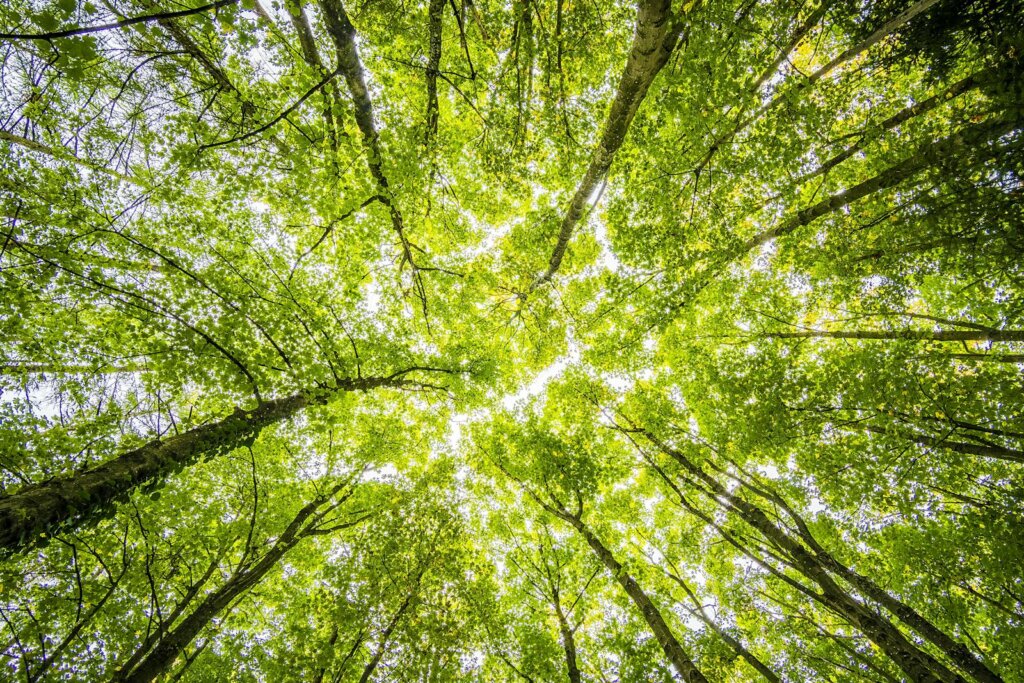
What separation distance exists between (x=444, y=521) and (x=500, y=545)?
2.92 meters

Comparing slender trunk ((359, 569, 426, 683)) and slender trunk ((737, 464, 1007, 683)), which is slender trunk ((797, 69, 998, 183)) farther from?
slender trunk ((359, 569, 426, 683))

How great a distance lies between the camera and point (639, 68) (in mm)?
4363

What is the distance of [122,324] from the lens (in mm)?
5117

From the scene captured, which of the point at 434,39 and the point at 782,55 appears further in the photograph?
the point at 434,39

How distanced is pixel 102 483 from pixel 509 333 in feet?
27.0

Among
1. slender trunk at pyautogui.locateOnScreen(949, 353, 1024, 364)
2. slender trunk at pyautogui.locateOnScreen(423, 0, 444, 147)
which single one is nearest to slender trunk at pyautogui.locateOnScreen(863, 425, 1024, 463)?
slender trunk at pyautogui.locateOnScreen(949, 353, 1024, 364)

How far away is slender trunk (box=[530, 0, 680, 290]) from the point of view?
150 inches

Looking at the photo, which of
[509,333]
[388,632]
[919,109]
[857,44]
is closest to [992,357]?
[919,109]

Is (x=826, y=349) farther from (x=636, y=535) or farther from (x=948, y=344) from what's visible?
(x=636, y=535)

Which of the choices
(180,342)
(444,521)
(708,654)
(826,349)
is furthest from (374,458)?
(826,349)

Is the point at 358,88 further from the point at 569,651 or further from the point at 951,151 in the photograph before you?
the point at 569,651

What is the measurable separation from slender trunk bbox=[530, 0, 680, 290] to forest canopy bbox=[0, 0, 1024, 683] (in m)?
0.05

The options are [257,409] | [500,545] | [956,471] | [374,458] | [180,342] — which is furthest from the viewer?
[500,545]

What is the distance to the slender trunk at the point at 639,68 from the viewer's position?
3.82 meters
